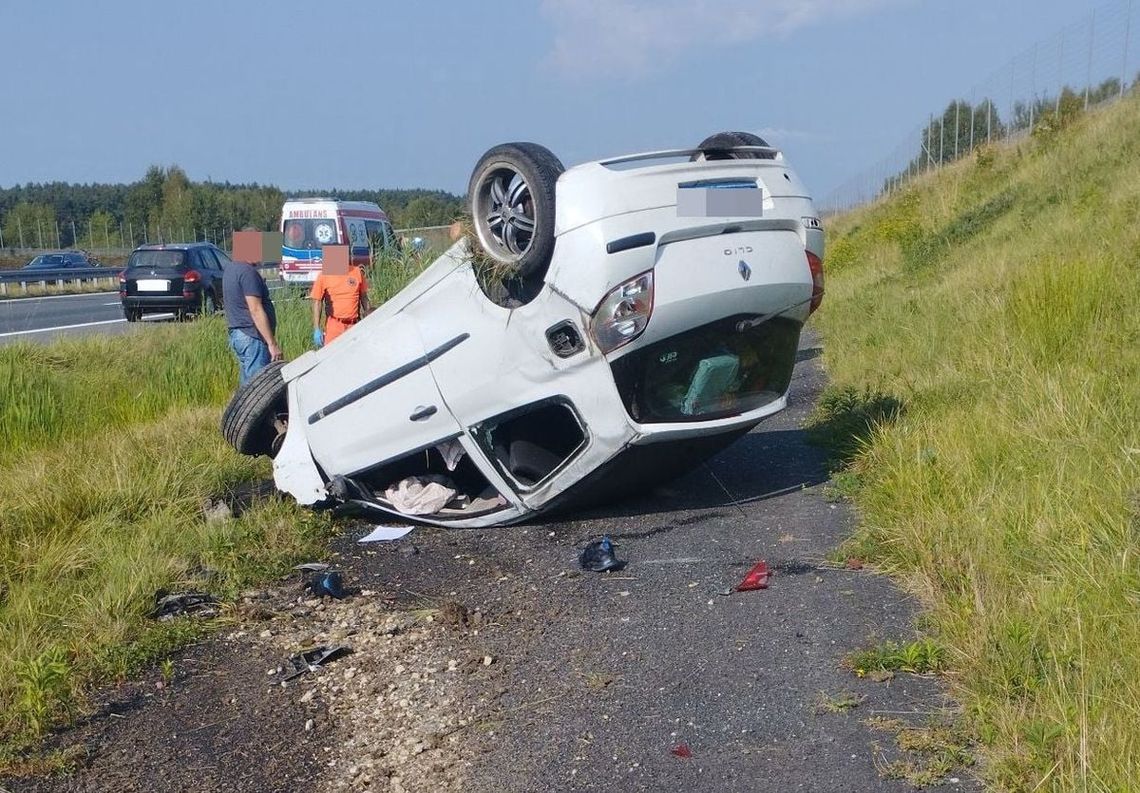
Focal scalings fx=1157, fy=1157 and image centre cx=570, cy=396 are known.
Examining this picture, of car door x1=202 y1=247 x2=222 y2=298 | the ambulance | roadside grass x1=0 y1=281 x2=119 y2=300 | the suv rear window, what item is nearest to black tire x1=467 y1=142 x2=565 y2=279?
car door x1=202 y1=247 x2=222 y2=298

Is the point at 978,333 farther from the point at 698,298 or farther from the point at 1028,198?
the point at 1028,198

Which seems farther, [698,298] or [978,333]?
[978,333]

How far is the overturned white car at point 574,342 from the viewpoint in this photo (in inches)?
218

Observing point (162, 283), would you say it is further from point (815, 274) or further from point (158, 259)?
point (815, 274)

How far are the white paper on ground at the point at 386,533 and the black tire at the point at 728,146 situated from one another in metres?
2.65

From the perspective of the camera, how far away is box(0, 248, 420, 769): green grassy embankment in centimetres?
471

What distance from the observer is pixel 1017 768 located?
321 centimetres

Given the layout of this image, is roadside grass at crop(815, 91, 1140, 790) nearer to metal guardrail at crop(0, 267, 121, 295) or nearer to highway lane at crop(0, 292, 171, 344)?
highway lane at crop(0, 292, 171, 344)

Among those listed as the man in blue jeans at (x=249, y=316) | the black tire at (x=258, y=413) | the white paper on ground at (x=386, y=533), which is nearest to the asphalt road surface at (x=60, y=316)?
the man in blue jeans at (x=249, y=316)

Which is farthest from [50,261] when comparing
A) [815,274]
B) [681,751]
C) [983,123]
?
[681,751]

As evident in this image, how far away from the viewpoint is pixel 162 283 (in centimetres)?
2281

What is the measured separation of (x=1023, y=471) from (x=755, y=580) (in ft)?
4.67

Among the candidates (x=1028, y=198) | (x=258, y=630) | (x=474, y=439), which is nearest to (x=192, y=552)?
(x=258, y=630)

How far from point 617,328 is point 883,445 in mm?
2143
